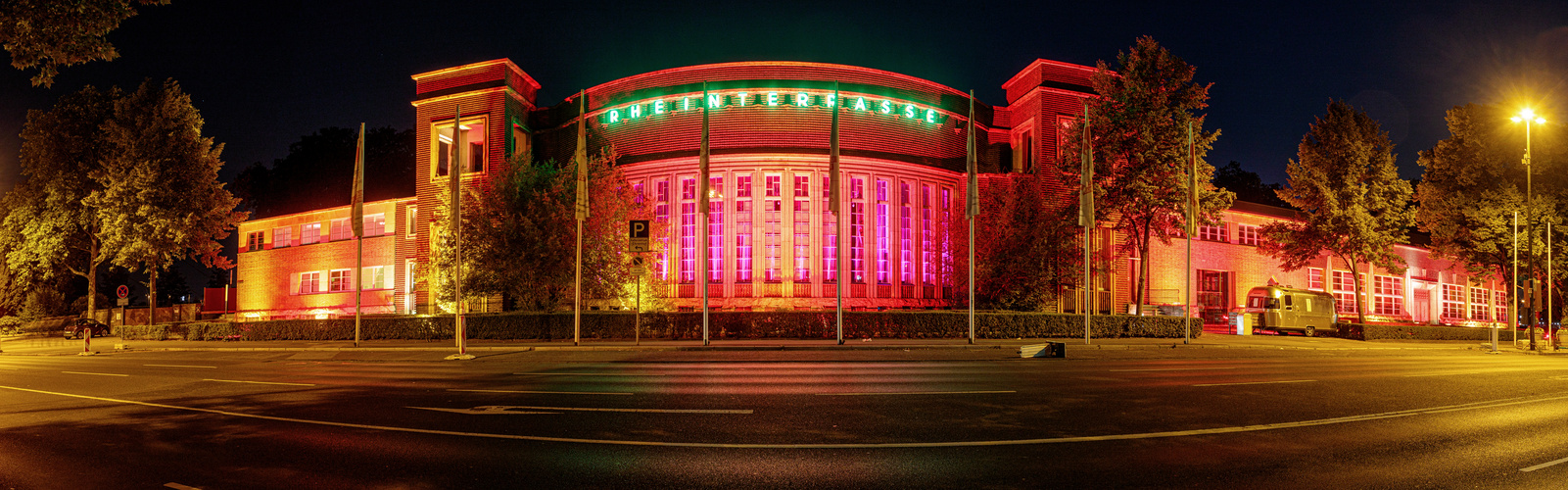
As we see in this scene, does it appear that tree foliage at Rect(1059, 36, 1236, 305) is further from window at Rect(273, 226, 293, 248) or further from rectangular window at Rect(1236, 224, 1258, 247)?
window at Rect(273, 226, 293, 248)

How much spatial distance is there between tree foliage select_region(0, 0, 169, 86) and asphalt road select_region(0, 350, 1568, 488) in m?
5.82

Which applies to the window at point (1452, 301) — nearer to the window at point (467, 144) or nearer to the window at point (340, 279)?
the window at point (467, 144)

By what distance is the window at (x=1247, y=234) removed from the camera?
4950 cm

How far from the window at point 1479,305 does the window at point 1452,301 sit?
1297 mm

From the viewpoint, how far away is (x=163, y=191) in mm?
43125

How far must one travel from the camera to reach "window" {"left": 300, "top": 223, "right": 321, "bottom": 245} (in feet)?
167

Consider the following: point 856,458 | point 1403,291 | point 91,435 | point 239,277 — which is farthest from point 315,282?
point 1403,291

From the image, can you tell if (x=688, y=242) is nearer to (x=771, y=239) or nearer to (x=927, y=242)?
(x=771, y=239)

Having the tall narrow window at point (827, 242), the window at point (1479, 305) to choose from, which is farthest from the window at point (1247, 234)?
the tall narrow window at point (827, 242)

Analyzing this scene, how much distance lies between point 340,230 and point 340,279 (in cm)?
335

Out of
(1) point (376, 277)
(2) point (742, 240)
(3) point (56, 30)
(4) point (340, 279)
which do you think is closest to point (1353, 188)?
(2) point (742, 240)

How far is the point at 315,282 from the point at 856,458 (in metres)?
53.4

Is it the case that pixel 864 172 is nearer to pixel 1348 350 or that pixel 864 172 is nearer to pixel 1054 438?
pixel 1348 350

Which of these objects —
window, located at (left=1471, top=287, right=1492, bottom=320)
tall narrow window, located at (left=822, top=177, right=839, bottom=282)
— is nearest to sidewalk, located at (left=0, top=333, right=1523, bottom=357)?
tall narrow window, located at (left=822, top=177, right=839, bottom=282)
